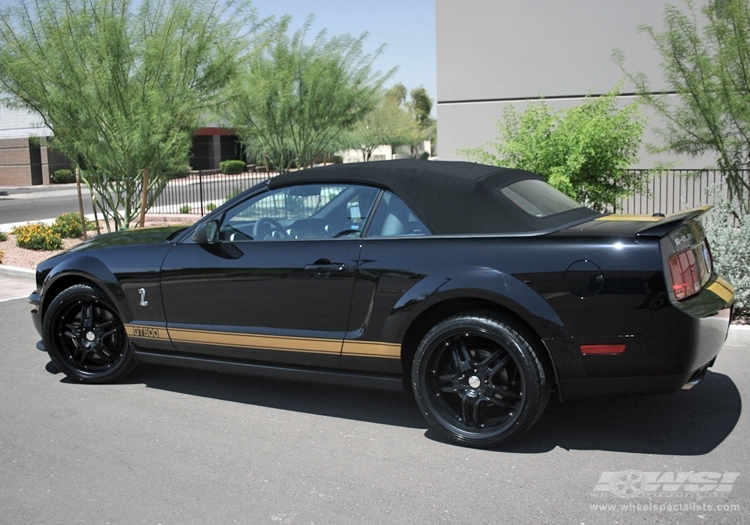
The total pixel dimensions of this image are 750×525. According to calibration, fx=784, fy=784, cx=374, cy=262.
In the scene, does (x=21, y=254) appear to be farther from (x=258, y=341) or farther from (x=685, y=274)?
(x=685, y=274)

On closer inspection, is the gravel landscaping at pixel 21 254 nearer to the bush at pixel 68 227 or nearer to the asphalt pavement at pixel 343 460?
the bush at pixel 68 227

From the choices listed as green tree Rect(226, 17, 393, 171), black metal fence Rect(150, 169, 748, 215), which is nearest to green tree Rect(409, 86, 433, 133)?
black metal fence Rect(150, 169, 748, 215)

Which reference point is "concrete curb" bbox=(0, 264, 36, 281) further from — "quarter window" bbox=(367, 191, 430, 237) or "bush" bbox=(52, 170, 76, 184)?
"bush" bbox=(52, 170, 76, 184)

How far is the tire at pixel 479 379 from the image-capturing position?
4.40m

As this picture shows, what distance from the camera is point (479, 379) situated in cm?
455

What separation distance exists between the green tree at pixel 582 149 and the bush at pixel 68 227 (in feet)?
32.3

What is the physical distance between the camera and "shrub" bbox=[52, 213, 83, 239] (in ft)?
51.9

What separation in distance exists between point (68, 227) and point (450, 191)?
12.9 metres

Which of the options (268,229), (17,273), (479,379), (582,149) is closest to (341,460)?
(479,379)

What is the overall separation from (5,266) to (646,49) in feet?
37.7

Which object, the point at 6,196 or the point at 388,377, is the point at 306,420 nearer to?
the point at 388,377

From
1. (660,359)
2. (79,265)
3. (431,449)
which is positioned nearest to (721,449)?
(660,359)

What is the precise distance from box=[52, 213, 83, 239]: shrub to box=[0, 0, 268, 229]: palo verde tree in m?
3.51

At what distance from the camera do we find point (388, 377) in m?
4.89
